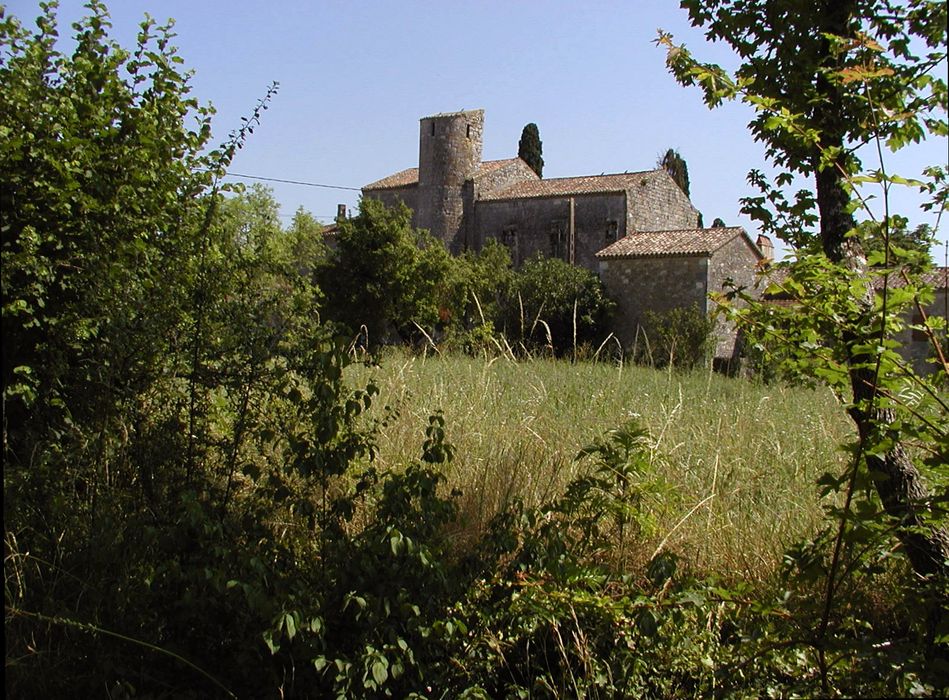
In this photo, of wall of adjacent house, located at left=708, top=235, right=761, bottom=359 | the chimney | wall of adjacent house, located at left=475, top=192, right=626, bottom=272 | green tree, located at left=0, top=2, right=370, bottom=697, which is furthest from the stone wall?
green tree, located at left=0, top=2, right=370, bottom=697

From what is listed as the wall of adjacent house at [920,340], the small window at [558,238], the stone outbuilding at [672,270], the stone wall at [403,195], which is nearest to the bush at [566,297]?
the stone outbuilding at [672,270]

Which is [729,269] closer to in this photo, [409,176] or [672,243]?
[672,243]

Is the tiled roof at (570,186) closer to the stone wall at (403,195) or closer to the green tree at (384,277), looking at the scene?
the stone wall at (403,195)

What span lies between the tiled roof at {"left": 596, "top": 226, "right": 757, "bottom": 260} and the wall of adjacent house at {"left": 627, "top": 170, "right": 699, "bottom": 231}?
101 inches

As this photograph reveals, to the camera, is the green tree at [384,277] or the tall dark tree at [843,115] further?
the green tree at [384,277]

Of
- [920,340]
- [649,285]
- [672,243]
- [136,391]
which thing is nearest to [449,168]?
[672,243]

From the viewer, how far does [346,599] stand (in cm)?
262

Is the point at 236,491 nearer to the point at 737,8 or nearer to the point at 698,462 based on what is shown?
the point at 698,462

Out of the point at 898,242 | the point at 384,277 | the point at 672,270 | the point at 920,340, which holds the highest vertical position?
the point at 672,270

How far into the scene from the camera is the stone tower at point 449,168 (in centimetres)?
3275

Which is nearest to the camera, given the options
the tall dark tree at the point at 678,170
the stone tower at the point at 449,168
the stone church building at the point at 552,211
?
the stone church building at the point at 552,211

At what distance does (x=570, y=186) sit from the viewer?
1255 inches

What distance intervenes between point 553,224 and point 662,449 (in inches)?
1085

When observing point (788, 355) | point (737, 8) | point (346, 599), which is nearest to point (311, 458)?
point (346, 599)
